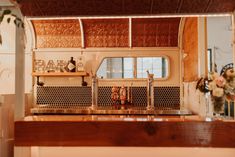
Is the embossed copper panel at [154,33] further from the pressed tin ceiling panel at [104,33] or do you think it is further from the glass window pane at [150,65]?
the glass window pane at [150,65]

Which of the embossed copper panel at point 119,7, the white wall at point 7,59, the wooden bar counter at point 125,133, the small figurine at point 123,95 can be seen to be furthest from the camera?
the small figurine at point 123,95

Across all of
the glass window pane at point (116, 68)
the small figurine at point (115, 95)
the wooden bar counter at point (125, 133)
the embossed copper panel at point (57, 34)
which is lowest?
the wooden bar counter at point (125, 133)

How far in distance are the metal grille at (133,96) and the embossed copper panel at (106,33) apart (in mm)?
786

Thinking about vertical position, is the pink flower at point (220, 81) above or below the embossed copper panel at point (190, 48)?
below

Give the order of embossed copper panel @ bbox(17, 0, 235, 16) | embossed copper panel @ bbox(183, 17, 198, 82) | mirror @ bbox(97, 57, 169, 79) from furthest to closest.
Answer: mirror @ bbox(97, 57, 169, 79), embossed copper panel @ bbox(183, 17, 198, 82), embossed copper panel @ bbox(17, 0, 235, 16)

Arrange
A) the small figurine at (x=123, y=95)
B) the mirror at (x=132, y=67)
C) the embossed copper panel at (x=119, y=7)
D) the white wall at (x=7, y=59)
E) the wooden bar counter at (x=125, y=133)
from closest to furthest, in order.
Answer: the wooden bar counter at (x=125, y=133)
the embossed copper panel at (x=119, y=7)
the white wall at (x=7, y=59)
the small figurine at (x=123, y=95)
the mirror at (x=132, y=67)

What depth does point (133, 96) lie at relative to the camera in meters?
4.63

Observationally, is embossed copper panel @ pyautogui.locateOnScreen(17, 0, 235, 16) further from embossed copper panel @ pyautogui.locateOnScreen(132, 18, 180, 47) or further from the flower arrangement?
embossed copper panel @ pyautogui.locateOnScreen(132, 18, 180, 47)

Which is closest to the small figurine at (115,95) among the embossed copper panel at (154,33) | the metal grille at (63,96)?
the metal grille at (63,96)

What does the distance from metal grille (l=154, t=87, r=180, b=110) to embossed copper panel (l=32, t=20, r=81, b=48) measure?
1.61 meters

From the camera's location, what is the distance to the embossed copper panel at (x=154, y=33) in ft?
14.7

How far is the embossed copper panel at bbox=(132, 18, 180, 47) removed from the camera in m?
4.48

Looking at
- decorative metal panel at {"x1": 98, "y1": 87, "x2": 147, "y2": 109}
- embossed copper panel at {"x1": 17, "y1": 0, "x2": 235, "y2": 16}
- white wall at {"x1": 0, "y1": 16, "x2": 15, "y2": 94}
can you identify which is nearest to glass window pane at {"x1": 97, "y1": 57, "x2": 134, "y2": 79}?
decorative metal panel at {"x1": 98, "y1": 87, "x2": 147, "y2": 109}

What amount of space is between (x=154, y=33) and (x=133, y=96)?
3.76ft
